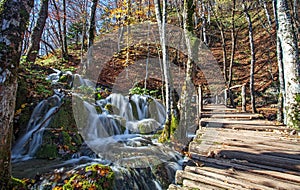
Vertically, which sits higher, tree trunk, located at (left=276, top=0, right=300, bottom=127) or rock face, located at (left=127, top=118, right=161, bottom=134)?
tree trunk, located at (left=276, top=0, right=300, bottom=127)

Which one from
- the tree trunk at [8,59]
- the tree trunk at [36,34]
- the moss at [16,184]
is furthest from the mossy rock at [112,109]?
the tree trunk at [8,59]

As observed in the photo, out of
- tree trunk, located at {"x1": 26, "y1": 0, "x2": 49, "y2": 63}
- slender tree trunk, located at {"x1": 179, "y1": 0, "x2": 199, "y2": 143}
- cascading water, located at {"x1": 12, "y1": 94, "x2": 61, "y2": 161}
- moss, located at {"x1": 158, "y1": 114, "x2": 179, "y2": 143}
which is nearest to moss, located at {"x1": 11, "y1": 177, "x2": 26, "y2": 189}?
cascading water, located at {"x1": 12, "y1": 94, "x2": 61, "y2": 161}

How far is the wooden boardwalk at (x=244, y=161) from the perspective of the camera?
277cm

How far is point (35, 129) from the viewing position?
20.6 feet

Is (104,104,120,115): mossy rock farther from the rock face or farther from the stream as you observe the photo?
the rock face

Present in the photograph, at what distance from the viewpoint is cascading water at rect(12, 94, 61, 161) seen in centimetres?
567

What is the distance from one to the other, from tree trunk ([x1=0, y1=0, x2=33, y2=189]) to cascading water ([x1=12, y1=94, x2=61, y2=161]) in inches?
110

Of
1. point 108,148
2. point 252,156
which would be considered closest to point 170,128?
point 108,148

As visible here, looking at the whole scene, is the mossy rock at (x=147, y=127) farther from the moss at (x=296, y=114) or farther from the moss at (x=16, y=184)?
the moss at (x=16, y=184)

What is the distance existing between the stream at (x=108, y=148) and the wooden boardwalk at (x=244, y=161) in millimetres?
1352

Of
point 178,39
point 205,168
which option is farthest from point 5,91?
point 178,39

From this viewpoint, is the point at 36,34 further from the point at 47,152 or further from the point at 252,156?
the point at 252,156

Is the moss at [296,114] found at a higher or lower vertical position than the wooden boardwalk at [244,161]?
higher

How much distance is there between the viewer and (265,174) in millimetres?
2941
